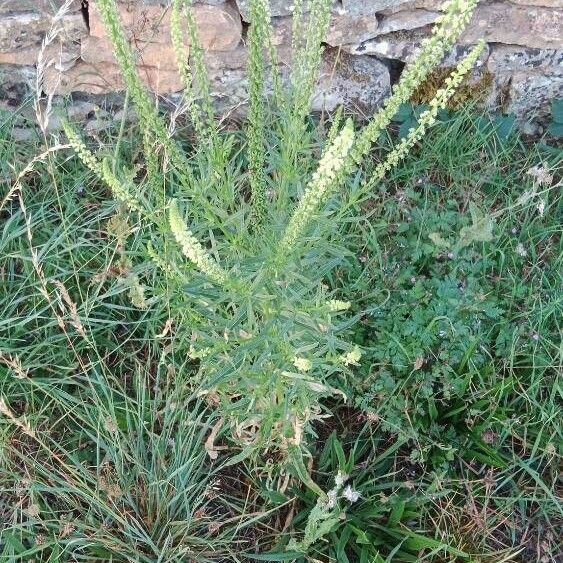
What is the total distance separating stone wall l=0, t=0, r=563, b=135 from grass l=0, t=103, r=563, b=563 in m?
0.47

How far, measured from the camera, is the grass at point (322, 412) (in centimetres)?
250

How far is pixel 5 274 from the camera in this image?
2.94 m

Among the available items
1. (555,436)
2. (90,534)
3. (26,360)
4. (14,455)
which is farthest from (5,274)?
(555,436)

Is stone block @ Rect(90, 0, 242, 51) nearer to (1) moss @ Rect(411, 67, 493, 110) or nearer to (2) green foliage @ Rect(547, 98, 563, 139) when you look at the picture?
(1) moss @ Rect(411, 67, 493, 110)

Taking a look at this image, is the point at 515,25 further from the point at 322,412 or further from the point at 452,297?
the point at 322,412

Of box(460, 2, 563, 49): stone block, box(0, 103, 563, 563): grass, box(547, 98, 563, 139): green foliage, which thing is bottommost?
box(0, 103, 563, 563): grass

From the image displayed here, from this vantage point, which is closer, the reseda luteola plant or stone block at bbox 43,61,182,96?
the reseda luteola plant

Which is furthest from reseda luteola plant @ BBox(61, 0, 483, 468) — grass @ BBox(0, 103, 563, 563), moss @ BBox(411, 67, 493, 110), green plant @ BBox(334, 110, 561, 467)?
moss @ BBox(411, 67, 493, 110)

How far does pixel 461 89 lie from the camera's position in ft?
11.6

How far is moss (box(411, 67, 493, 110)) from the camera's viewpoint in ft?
11.5

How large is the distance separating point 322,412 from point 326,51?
1.75m

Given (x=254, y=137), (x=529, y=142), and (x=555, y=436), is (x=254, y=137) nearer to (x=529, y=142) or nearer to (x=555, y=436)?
Answer: (x=555, y=436)

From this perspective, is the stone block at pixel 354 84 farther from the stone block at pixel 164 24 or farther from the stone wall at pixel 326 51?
the stone block at pixel 164 24

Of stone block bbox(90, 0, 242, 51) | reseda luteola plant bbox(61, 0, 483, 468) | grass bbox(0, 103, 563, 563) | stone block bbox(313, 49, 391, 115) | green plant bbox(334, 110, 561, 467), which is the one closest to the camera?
reseda luteola plant bbox(61, 0, 483, 468)
